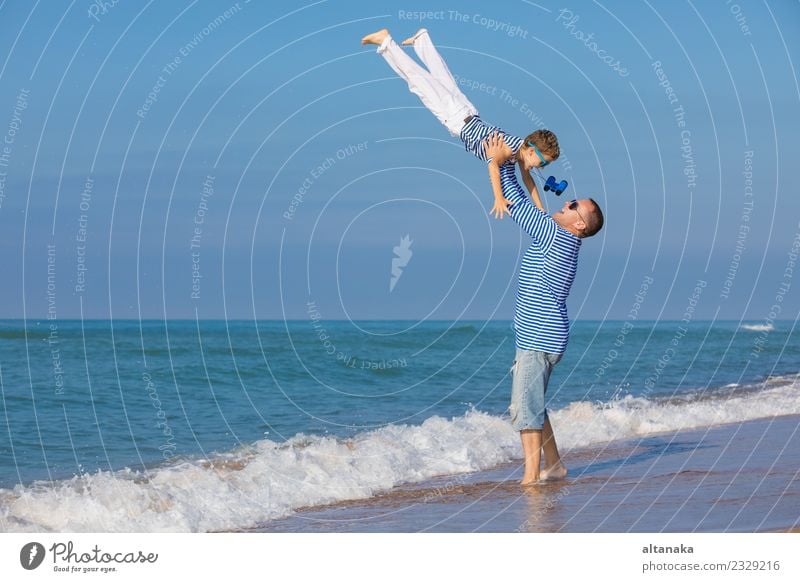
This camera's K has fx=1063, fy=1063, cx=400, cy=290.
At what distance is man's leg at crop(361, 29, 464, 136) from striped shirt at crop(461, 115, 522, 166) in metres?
0.10

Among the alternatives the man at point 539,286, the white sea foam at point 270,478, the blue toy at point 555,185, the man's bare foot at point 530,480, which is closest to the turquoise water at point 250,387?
the white sea foam at point 270,478

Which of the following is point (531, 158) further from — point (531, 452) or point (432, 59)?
point (531, 452)

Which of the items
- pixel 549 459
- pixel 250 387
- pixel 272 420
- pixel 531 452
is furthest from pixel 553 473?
pixel 250 387

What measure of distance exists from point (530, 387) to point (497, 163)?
2.20m

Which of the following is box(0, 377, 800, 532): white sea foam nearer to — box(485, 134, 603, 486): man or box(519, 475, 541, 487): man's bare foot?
box(519, 475, 541, 487): man's bare foot

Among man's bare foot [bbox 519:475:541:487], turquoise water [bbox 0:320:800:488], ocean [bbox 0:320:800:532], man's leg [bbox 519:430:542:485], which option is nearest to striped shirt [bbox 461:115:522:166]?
man's leg [bbox 519:430:542:485]

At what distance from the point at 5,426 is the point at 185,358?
48.3ft

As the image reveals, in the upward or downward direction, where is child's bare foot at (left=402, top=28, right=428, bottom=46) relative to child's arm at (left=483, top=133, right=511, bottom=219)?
upward

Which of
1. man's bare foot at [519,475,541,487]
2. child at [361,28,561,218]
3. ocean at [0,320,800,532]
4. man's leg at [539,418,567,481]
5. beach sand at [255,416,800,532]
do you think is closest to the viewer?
beach sand at [255,416,800,532]

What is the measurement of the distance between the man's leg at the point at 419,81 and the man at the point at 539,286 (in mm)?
561

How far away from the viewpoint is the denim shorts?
1016 cm

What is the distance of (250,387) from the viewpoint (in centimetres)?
2242
